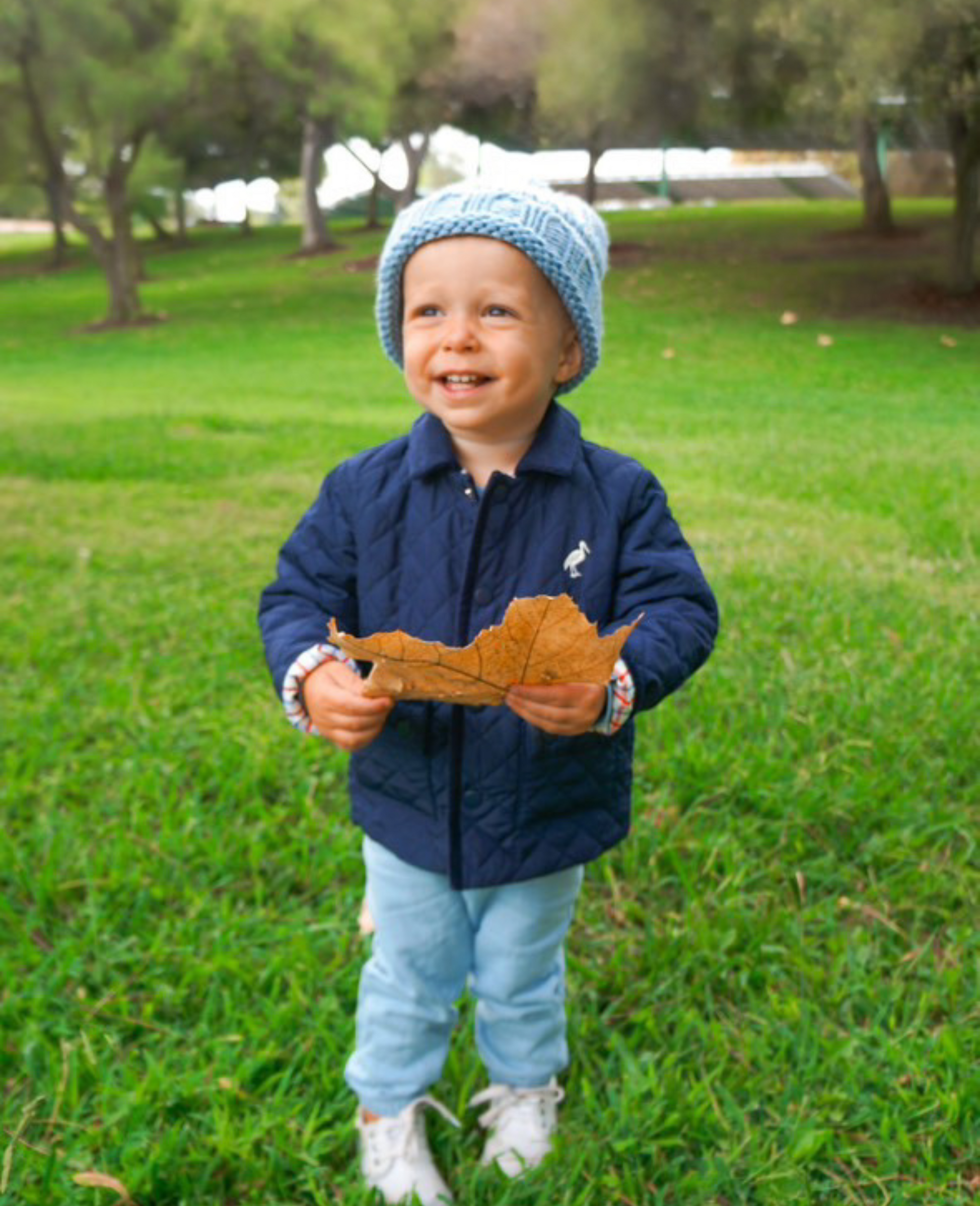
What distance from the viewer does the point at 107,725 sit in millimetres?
3143

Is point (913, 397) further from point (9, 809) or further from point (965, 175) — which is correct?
point (965, 175)

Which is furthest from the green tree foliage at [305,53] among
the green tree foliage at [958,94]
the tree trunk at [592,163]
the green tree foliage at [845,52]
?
the green tree foliage at [958,94]

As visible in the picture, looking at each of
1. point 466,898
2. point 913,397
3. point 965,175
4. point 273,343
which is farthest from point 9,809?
point 965,175

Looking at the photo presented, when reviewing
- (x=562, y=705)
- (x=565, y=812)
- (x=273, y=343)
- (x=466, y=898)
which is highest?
(x=562, y=705)

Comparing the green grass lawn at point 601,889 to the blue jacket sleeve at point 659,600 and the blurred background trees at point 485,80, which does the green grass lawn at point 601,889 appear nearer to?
the blue jacket sleeve at point 659,600

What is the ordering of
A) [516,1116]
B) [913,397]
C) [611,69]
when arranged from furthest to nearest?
[611,69] < [913,397] < [516,1116]

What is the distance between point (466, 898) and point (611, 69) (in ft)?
53.3

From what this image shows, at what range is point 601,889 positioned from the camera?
2.49 m

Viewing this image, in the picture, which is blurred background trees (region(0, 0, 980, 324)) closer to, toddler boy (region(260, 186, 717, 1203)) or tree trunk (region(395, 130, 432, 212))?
tree trunk (region(395, 130, 432, 212))

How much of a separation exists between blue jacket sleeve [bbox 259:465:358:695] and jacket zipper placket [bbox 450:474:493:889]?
0.56 feet

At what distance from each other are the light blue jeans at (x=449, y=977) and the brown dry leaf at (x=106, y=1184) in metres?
0.33

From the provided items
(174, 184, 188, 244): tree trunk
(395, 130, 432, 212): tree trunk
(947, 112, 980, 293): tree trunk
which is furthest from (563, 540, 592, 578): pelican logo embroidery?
(174, 184, 188, 244): tree trunk

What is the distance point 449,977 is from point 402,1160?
260mm

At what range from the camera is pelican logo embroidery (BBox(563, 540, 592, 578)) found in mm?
1567
